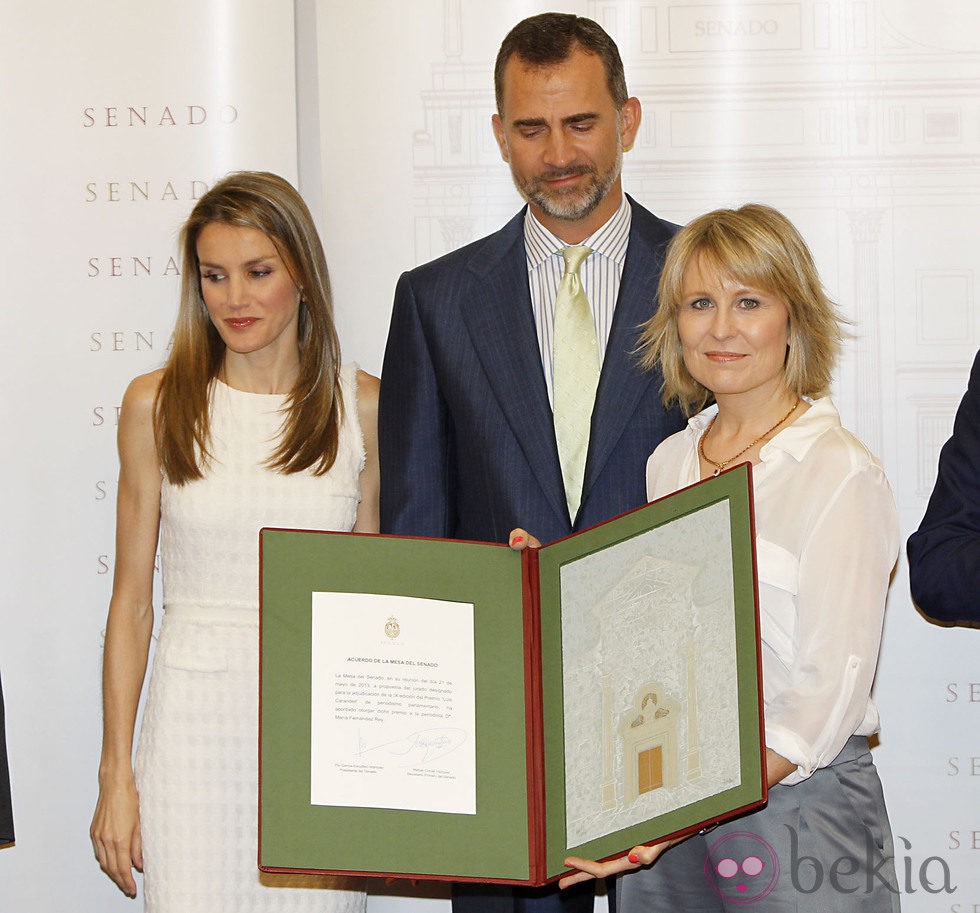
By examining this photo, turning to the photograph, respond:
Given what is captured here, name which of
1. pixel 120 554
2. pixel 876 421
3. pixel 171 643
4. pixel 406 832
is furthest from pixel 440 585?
pixel 876 421

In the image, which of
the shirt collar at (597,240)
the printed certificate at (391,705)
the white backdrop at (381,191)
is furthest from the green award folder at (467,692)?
the white backdrop at (381,191)

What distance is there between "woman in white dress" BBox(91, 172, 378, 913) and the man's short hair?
0.56 metres

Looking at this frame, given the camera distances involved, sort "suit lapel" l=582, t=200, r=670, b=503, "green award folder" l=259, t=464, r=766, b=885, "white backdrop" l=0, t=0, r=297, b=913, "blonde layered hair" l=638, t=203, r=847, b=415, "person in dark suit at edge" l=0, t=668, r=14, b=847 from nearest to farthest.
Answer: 1. "green award folder" l=259, t=464, r=766, b=885
2. "blonde layered hair" l=638, t=203, r=847, b=415
3. "suit lapel" l=582, t=200, r=670, b=503
4. "person in dark suit at edge" l=0, t=668, r=14, b=847
5. "white backdrop" l=0, t=0, r=297, b=913

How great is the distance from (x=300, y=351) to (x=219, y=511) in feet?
1.35

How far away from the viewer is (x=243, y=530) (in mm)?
2621

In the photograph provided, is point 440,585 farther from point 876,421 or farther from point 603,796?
point 876,421

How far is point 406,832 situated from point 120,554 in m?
1.08

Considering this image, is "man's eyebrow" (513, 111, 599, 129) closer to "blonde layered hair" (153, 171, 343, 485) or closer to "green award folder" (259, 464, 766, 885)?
"blonde layered hair" (153, 171, 343, 485)

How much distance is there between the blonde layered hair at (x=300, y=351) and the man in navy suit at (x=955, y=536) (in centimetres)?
118

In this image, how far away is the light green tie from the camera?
2559mm
